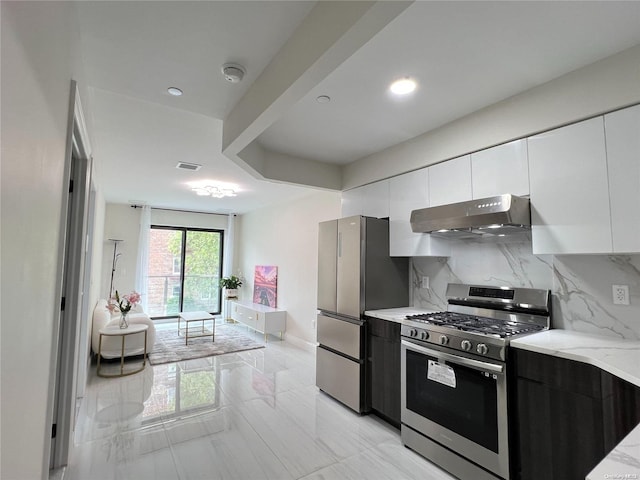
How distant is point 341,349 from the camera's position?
3.22 metres

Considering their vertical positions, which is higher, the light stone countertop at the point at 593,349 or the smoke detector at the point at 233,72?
the smoke detector at the point at 233,72

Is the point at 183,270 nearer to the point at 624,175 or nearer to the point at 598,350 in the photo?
the point at 598,350

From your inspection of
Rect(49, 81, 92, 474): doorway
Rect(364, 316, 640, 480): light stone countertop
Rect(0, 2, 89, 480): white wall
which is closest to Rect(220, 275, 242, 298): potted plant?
Rect(49, 81, 92, 474): doorway

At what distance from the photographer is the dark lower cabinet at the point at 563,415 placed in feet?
5.00

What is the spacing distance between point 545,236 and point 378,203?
1.58 m

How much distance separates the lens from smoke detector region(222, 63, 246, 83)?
191 centimetres

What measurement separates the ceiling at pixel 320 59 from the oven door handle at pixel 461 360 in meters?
1.78

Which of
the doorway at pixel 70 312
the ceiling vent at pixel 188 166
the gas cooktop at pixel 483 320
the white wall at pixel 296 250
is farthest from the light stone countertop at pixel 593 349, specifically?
the ceiling vent at pixel 188 166

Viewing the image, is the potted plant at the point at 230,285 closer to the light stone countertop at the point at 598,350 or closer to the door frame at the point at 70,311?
the door frame at the point at 70,311

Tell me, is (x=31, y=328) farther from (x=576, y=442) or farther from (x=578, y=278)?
(x=578, y=278)

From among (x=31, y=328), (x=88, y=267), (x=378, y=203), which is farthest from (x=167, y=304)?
(x=31, y=328)

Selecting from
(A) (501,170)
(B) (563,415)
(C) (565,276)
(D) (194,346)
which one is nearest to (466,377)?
(B) (563,415)

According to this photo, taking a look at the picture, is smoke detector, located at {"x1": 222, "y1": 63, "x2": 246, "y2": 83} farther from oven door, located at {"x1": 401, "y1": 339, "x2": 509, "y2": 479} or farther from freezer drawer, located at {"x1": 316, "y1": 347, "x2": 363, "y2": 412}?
freezer drawer, located at {"x1": 316, "y1": 347, "x2": 363, "y2": 412}

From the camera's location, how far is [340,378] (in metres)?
3.22
